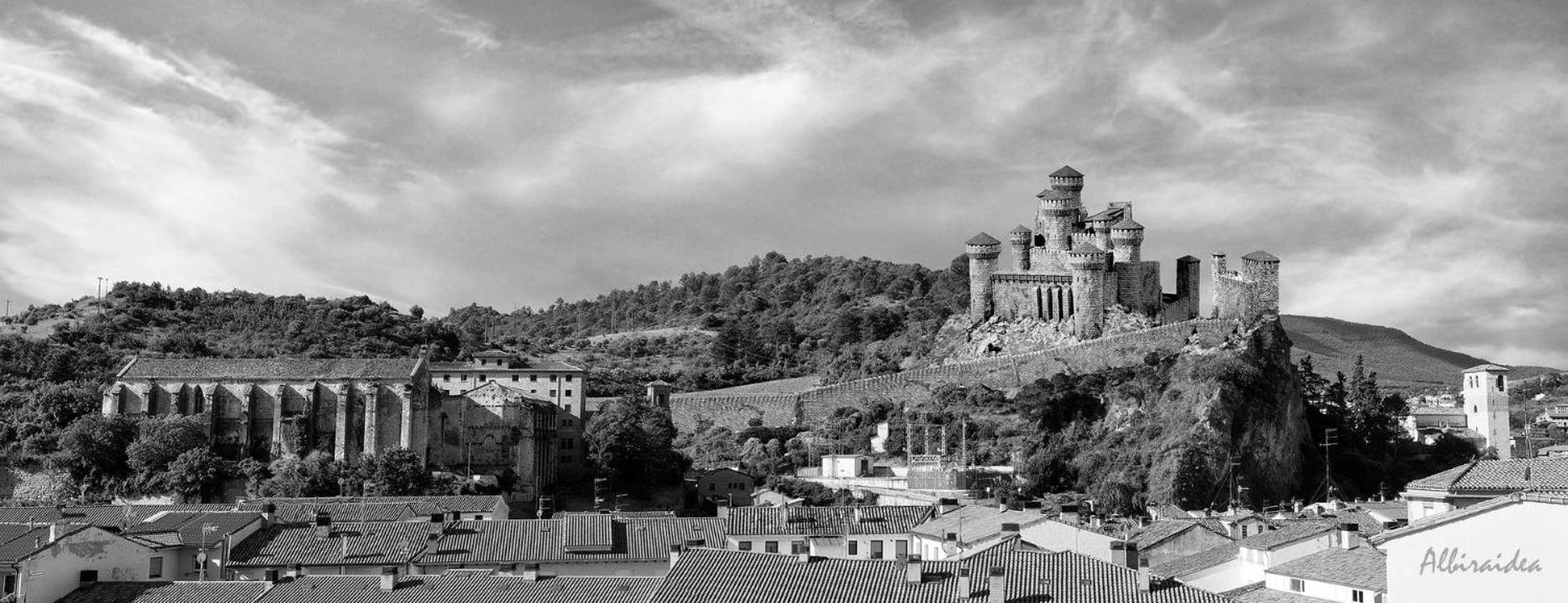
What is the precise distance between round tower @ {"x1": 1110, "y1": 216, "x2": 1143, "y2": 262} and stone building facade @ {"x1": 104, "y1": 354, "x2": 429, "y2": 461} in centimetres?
3828

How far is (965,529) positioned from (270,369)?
39463mm

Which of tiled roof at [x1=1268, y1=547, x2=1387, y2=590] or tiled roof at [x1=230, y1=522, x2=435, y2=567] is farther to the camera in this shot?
tiled roof at [x1=230, y1=522, x2=435, y2=567]

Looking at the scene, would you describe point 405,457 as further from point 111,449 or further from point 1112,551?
point 1112,551

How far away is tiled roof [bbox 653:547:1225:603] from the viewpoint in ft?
102

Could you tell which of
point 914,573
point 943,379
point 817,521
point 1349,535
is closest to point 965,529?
point 817,521

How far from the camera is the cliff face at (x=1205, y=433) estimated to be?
242 feet

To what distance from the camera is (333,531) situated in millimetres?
48156

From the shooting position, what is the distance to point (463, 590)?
119 ft

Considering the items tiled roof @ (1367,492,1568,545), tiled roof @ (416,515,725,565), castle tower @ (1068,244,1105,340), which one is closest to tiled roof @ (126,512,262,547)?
tiled roof @ (416,515,725,565)

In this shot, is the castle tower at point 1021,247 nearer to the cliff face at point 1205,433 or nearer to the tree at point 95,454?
the cliff face at point 1205,433

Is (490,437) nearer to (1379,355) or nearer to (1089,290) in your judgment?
(1089,290)

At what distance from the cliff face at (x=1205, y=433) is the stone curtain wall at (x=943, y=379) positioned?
7.10 ft

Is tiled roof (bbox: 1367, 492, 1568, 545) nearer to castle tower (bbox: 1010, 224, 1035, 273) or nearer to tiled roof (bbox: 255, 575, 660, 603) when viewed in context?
tiled roof (bbox: 255, 575, 660, 603)

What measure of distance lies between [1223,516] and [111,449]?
4701 cm
